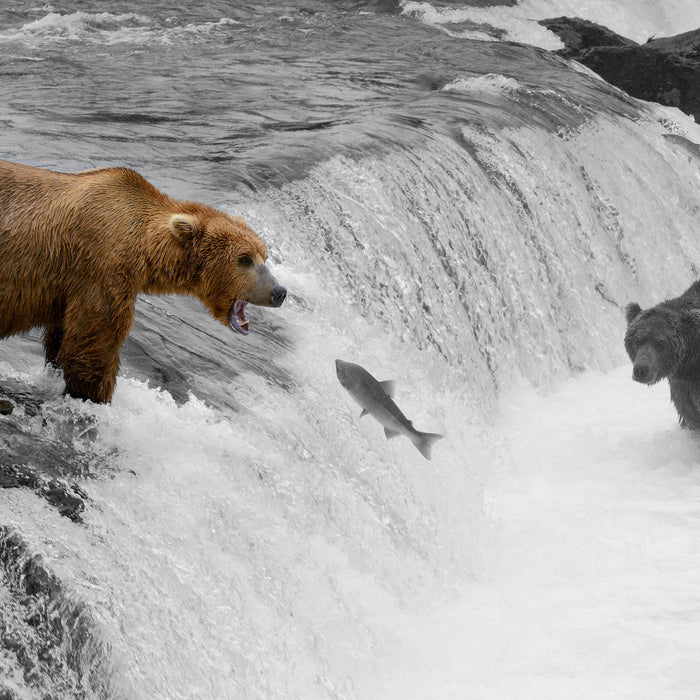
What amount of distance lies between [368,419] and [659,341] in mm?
1750

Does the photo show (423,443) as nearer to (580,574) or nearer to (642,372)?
(580,574)

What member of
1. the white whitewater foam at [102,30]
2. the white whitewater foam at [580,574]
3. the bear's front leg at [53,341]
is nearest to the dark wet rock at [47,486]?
the bear's front leg at [53,341]

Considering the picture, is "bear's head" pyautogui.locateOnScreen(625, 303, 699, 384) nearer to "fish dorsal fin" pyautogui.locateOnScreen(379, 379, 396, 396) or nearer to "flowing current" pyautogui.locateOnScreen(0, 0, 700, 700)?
"flowing current" pyautogui.locateOnScreen(0, 0, 700, 700)

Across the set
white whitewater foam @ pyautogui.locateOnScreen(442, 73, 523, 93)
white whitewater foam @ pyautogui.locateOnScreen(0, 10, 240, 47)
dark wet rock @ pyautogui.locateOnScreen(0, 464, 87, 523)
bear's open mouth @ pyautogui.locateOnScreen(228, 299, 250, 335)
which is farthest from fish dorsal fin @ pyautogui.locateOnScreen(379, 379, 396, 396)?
white whitewater foam @ pyautogui.locateOnScreen(0, 10, 240, 47)

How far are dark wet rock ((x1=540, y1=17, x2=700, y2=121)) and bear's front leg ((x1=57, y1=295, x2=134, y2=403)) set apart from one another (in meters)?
12.7

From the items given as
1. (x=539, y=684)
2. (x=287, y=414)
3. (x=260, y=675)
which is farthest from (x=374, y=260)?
(x=260, y=675)

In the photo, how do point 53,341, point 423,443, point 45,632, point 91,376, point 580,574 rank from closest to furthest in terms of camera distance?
point 45,632
point 91,376
point 53,341
point 423,443
point 580,574

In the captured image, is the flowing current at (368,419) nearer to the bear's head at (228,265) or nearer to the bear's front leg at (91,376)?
the bear's front leg at (91,376)

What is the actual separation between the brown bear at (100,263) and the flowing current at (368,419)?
30 centimetres

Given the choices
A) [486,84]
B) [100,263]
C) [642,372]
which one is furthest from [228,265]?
[486,84]

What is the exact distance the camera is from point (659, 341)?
6.07m

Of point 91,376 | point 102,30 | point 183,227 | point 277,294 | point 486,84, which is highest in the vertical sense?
point 183,227

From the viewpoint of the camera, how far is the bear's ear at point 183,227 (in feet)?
11.4

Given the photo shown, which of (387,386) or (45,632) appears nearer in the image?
(45,632)
